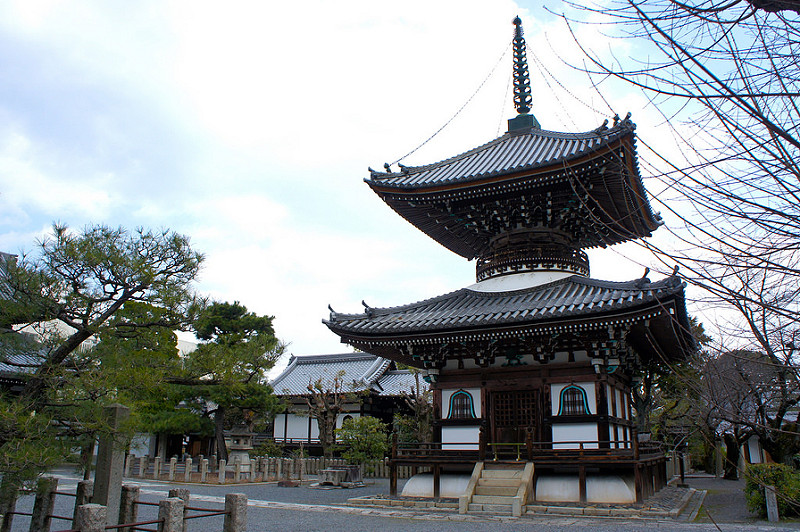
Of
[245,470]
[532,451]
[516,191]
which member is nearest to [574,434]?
[532,451]

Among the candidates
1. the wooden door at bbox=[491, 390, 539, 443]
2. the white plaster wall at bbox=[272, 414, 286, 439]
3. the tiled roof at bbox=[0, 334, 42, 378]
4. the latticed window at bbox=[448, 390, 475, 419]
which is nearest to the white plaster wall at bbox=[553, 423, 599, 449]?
the wooden door at bbox=[491, 390, 539, 443]

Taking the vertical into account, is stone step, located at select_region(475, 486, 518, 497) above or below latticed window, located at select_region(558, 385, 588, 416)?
below

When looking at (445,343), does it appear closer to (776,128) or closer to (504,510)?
(504,510)

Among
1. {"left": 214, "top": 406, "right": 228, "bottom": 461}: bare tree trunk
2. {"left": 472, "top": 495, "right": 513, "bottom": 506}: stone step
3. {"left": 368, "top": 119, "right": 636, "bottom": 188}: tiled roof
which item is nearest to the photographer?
{"left": 472, "top": 495, "right": 513, "bottom": 506}: stone step

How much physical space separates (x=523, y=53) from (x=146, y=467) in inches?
900

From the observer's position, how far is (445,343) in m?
13.7

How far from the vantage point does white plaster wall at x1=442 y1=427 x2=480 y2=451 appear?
45.4ft

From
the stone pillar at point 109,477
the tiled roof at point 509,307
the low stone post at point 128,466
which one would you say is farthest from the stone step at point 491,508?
the low stone post at point 128,466

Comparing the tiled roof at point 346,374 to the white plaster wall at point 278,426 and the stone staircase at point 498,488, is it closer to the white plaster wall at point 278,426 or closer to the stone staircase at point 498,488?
the white plaster wall at point 278,426

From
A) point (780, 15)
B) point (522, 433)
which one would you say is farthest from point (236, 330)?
point (780, 15)

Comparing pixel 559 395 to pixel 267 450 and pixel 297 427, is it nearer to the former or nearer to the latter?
pixel 267 450

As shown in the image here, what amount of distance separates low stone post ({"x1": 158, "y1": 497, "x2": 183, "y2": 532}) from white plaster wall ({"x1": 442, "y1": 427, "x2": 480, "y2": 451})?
801cm

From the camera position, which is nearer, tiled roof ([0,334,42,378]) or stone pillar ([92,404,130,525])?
tiled roof ([0,334,42,378])

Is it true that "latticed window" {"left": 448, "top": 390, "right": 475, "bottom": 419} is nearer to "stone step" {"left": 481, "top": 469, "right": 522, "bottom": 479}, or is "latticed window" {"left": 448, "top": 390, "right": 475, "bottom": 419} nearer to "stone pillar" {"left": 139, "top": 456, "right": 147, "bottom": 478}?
"stone step" {"left": 481, "top": 469, "right": 522, "bottom": 479}
